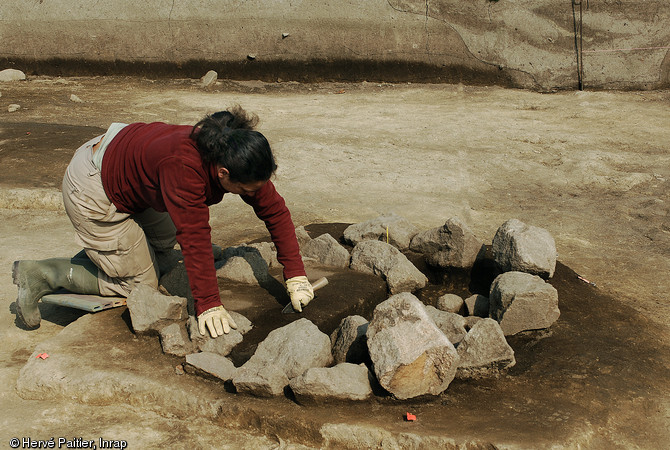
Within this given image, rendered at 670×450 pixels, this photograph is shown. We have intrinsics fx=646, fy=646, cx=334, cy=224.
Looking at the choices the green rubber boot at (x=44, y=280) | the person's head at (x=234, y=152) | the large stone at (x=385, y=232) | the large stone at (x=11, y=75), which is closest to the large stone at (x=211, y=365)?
the person's head at (x=234, y=152)

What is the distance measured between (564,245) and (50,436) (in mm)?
3156

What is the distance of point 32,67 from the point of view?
30.1ft

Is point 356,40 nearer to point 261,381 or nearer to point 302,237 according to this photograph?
point 302,237

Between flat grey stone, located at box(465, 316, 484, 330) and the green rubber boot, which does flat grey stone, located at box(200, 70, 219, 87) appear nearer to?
the green rubber boot

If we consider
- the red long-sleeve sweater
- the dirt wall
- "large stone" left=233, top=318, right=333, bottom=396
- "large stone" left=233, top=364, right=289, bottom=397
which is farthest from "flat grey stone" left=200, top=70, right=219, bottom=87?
"large stone" left=233, top=364, right=289, bottom=397

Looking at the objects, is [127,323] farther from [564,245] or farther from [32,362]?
[564,245]

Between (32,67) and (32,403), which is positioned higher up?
(32,67)

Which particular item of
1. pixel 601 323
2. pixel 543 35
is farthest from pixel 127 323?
pixel 543 35

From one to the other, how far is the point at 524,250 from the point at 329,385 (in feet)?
4.72

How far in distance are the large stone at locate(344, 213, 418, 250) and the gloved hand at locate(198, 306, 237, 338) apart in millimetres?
1360

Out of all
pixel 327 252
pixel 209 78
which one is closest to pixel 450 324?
pixel 327 252

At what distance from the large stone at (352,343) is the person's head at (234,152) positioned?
Result: 73cm

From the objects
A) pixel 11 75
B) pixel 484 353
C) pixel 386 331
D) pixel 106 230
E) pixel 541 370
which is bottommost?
pixel 541 370

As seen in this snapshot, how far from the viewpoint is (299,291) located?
3.03 m
